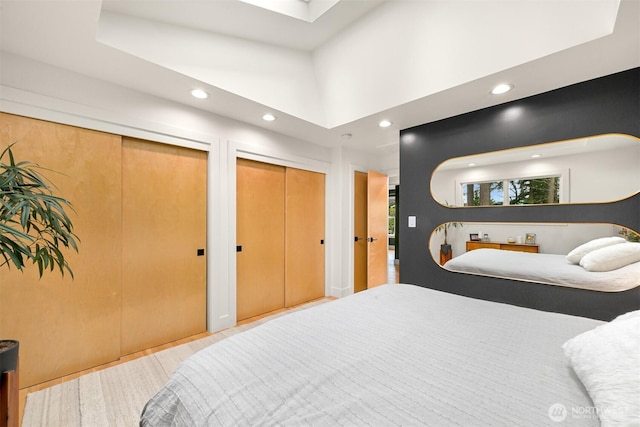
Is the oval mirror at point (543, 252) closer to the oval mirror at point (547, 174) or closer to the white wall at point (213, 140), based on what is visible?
the oval mirror at point (547, 174)

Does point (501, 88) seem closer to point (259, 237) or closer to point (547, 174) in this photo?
point (547, 174)

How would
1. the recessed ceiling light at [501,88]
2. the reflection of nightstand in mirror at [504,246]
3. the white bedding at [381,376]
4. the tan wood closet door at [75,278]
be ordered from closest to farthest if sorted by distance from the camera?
the white bedding at [381,376]
the tan wood closet door at [75,278]
the recessed ceiling light at [501,88]
the reflection of nightstand in mirror at [504,246]

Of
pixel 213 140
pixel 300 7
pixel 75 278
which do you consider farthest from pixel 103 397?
pixel 300 7

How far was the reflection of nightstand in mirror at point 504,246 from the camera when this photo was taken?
7.54 feet

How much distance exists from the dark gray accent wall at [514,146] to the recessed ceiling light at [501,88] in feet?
0.83

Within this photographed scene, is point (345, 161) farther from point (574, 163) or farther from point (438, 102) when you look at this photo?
point (574, 163)

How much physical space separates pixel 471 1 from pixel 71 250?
3.42 m

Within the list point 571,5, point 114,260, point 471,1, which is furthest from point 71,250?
point 571,5

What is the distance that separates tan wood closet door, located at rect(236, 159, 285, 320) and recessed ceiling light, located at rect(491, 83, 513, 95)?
2.37 m

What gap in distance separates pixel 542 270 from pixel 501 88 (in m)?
1.54

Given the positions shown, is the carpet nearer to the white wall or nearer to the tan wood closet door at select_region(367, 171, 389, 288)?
the white wall

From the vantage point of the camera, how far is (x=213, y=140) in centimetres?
277

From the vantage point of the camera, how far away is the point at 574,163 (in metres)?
2.09

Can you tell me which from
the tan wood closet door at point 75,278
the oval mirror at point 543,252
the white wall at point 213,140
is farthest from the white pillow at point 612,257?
the tan wood closet door at point 75,278
